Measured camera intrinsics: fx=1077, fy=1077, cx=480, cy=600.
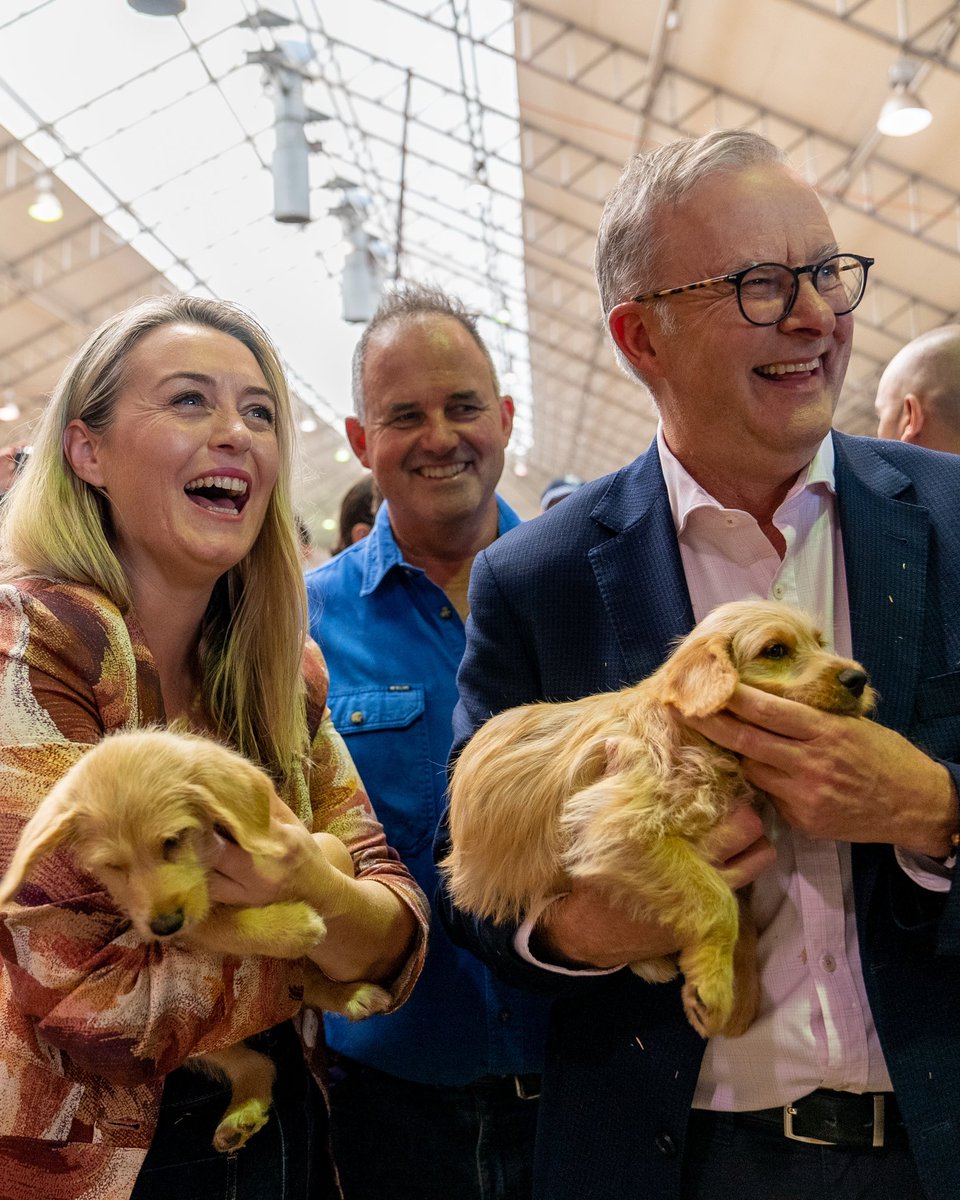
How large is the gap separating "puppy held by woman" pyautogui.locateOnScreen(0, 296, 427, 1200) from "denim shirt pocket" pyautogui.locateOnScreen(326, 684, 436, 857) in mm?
479

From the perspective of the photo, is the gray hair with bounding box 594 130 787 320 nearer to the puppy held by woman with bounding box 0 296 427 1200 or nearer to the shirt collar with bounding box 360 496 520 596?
the puppy held by woman with bounding box 0 296 427 1200

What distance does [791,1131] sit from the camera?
2.00m

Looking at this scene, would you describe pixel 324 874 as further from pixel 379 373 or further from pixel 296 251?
pixel 296 251

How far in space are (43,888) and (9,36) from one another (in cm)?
1217

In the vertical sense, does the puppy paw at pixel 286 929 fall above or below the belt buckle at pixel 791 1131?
above

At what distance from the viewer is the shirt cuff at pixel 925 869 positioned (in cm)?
196

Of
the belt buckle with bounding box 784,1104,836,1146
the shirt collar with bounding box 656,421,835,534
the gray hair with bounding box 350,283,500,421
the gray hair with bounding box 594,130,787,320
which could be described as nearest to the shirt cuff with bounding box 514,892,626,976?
the belt buckle with bounding box 784,1104,836,1146

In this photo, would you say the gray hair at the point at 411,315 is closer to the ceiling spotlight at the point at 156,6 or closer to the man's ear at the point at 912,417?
the man's ear at the point at 912,417

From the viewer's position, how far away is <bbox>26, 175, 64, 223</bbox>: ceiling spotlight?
14336 millimetres

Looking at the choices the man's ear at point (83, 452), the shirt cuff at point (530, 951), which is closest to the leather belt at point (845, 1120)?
the shirt cuff at point (530, 951)

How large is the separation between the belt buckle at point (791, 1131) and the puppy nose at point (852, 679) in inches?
31.3

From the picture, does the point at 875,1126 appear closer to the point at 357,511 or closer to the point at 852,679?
the point at 852,679

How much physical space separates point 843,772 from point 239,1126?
1307 millimetres

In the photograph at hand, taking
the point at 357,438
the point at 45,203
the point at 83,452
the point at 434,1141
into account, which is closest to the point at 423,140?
the point at 45,203
